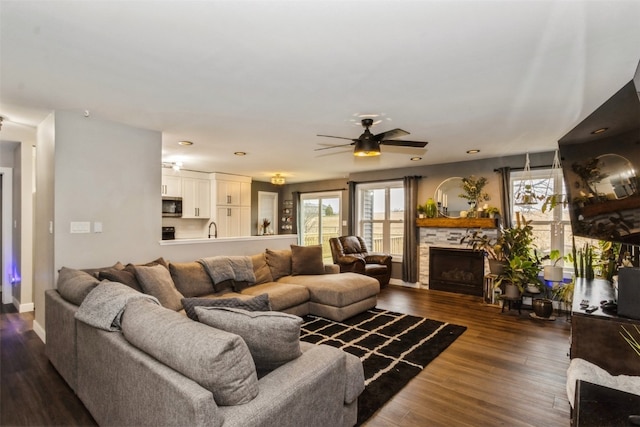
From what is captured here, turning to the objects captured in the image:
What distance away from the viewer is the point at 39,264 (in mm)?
3611

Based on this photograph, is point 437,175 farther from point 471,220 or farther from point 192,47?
point 192,47

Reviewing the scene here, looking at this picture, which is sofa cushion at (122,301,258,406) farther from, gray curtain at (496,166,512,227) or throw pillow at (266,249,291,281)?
gray curtain at (496,166,512,227)

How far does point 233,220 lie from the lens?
25.0ft

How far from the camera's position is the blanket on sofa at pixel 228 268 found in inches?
146

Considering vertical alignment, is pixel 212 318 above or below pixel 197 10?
below

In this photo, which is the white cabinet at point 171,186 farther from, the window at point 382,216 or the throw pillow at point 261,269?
the window at point 382,216

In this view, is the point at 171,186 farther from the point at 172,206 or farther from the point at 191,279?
the point at 191,279

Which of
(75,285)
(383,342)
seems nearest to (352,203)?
(383,342)

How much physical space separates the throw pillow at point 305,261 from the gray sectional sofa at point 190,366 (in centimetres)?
247

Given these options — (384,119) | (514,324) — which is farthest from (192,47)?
(514,324)

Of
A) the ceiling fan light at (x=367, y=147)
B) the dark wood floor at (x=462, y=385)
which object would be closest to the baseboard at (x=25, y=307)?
the dark wood floor at (x=462, y=385)

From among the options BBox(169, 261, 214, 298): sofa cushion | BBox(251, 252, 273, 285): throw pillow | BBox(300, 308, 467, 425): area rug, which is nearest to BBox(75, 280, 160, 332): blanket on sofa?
BBox(169, 261, 214, 298): sofa cushion

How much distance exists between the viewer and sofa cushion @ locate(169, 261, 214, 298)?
342cm

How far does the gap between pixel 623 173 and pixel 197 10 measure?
2.64 meters
